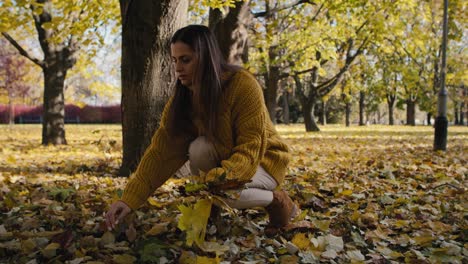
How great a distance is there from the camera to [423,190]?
425cm

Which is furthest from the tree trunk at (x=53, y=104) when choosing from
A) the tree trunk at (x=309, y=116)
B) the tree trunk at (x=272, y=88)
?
the tree trunk at (x=309, y=116)

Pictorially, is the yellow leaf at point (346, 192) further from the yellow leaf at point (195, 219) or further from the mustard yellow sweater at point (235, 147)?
the yellow leaf at point (195, 219)

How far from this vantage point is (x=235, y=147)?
2295mm

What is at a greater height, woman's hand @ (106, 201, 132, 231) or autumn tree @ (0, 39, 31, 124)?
autumn tree @ (0, 39, 31, 124)

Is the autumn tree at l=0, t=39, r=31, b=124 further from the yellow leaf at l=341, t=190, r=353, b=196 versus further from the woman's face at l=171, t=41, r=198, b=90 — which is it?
the woman's face at l=171, t=41, r=198, b=90

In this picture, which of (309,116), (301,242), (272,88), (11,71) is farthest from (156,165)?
(11,71)

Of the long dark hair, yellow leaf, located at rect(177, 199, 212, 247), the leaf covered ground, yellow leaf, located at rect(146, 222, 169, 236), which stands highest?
the long dark hair

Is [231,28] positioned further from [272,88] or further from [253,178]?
[272,88]

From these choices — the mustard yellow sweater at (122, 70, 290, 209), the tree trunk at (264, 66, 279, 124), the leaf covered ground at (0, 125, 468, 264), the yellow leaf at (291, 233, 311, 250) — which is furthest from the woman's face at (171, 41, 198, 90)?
the tree trunk at (264, 66, 279, 124)

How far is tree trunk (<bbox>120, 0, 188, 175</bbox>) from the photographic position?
4477 mm

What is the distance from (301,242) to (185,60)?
120cm

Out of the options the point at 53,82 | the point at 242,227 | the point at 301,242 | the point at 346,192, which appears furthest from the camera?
the point at 53,82

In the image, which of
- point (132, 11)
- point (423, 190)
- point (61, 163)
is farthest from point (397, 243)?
point (61, 163)

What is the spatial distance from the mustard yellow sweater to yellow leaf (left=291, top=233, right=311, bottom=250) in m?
0.37
